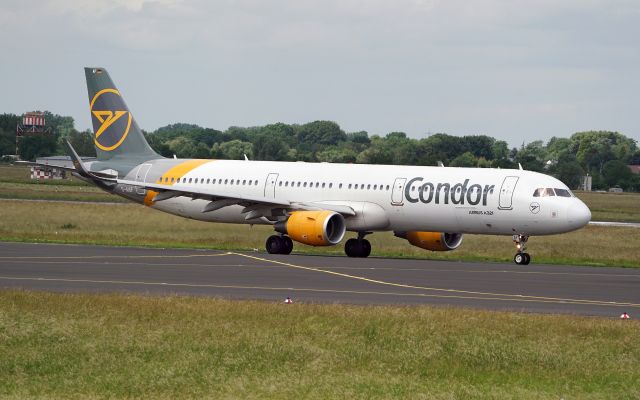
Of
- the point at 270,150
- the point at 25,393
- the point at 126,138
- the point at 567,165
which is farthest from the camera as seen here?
the point at 567,165

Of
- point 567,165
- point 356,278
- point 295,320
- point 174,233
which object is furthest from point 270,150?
point 295,320

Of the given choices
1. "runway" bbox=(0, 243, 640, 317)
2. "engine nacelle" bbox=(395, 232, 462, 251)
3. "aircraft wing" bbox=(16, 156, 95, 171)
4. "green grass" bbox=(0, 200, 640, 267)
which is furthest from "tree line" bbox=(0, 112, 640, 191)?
"runway" bbox=(0, 243, 640, 317)

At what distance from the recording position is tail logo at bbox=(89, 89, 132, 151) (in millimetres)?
51875

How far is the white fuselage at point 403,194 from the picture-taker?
41.2 metres

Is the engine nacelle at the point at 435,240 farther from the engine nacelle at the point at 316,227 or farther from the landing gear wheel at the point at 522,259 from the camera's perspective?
the landing gear wheel at the point at 522,259

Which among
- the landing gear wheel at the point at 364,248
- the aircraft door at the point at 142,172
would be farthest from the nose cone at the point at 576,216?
the aircraft door at the point at 142,172

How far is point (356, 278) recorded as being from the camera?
33.1 metres

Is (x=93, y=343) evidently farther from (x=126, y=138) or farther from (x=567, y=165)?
(x=567, y=165)

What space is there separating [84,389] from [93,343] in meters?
3.29

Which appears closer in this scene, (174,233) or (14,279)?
(14,279)

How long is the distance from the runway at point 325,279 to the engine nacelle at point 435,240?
2583 mm

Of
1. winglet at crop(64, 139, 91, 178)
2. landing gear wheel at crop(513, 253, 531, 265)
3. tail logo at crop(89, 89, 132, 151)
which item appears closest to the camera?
landing gear wheel at crop(513, 253, 531, 265)

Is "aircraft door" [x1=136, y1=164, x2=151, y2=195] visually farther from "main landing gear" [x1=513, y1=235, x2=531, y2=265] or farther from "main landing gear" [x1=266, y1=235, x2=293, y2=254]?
"main landing gear" [x1=513, y1=235, x2=531, y2=265]

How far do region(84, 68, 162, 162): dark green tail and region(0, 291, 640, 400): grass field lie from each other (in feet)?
89.6
